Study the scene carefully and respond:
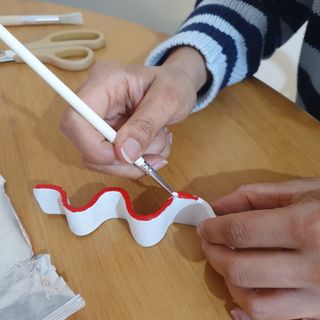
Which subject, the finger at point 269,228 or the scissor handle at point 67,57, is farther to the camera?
the scissor handle at point 67,57

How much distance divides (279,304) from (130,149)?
0.18m

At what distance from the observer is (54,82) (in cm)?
32

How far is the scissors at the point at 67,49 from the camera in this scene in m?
0.56

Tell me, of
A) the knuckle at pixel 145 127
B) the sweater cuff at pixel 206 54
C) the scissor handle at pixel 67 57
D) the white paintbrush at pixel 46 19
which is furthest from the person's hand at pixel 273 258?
the white paintbrush at pixel 46 19

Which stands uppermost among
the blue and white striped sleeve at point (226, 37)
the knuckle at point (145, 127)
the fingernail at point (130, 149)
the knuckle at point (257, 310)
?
the blue and white striped sleeve at point (226, 37)

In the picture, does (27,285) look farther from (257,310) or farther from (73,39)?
(73,39)

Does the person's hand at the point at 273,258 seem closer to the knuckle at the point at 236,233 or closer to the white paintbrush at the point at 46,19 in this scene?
the knuckle at the point at 236,233

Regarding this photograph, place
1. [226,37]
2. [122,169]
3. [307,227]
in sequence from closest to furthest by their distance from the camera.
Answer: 1. [307,227]
2. [122,169]
3. [226,37]

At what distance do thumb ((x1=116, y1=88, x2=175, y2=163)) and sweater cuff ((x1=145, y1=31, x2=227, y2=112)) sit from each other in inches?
4.2

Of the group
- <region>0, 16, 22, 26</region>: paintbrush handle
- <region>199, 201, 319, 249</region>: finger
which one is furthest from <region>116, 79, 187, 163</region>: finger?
<region>0, 16, 22, 26</region>: paintbrush handle

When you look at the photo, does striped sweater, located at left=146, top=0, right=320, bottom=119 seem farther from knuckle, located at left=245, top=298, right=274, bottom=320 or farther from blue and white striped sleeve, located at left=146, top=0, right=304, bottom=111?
knuckle, located at left=245, top=298, right=274, bottom=320

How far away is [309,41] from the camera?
531mm

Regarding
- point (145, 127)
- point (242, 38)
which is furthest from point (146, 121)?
point (242, 38)

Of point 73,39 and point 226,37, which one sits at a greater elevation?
point 226,37
